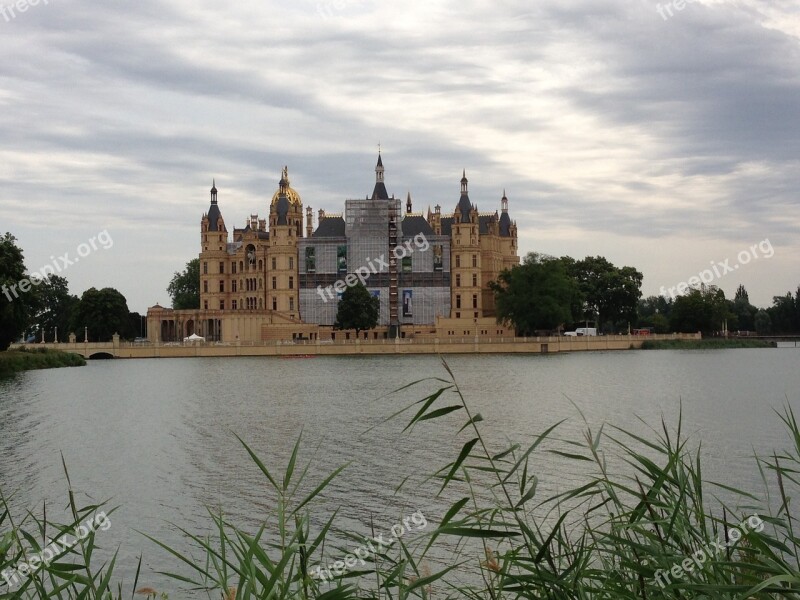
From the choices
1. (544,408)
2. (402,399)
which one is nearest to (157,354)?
(402,399)

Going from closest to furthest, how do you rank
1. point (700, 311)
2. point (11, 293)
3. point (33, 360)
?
point (11, 293) < point (33, 360) < point (700, 311)

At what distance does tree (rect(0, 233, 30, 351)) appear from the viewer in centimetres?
5119

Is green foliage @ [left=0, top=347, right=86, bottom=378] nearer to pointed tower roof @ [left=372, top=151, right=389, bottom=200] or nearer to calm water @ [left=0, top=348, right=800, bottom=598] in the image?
calm water @ [left=0, top=348, right=800, bottom=598]

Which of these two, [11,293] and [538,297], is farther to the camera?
[538,297]

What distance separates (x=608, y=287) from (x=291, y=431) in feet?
280

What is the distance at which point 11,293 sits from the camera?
5181 centimetres

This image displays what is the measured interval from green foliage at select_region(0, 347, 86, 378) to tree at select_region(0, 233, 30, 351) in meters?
1.57

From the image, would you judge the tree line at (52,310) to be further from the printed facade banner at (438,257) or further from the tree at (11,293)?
the printed facade banner at (438,257)


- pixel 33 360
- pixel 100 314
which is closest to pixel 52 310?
pixel 100 314

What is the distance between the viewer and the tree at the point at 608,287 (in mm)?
108625

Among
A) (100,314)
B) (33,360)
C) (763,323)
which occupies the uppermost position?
(100,314)

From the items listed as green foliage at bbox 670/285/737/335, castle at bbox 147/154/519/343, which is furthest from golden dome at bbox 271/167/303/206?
green foliage at bbox 670/285/737/335

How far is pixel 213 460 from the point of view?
22.4 m

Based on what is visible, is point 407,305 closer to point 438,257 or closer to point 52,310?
point 438,257
